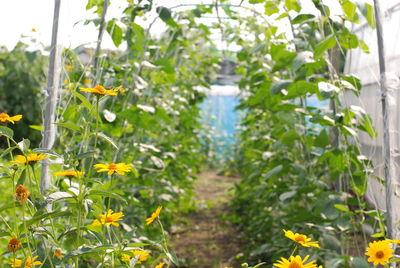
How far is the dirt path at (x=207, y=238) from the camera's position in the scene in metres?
3.58

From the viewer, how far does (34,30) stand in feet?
6.91

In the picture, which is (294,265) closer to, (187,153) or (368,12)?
(368,12)

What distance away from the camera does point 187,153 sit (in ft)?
16.1

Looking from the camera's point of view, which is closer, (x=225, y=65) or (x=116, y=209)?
(x=116, y=209)

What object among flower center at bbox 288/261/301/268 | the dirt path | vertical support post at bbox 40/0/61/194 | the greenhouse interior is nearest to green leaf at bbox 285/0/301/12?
the greenhouse interior

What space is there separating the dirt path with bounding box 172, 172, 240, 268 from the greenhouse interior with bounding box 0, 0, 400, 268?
2cm

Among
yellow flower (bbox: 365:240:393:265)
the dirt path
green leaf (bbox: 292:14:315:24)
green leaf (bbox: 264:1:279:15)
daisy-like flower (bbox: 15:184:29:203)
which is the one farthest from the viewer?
the dirt path

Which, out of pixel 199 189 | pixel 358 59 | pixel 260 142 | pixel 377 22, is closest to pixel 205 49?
pixel 199 189

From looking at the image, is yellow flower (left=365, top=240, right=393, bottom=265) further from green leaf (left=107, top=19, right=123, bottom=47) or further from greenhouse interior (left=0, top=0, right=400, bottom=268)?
green leaf (left=107, top=19, right=123, bottom=47)

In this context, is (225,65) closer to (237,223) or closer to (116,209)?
(237,223)

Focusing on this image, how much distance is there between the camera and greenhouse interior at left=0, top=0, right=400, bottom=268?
114cm

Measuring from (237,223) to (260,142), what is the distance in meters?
1.15

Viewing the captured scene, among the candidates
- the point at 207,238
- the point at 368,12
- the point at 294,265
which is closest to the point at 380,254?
the point at 294,265

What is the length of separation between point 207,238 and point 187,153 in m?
0.95
